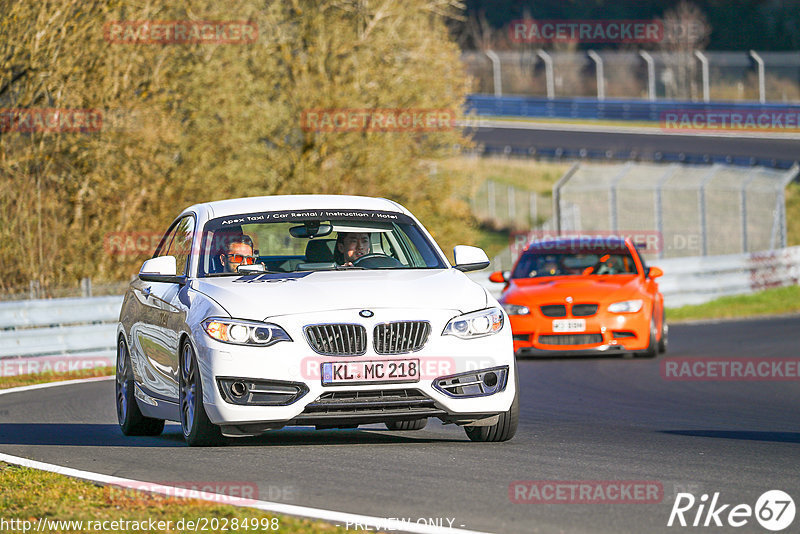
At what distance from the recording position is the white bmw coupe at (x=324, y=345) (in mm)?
8672

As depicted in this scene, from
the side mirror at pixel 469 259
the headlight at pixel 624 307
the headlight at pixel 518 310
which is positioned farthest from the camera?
the headlight at pixel 518 310

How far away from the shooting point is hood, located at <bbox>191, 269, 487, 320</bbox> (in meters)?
8.78

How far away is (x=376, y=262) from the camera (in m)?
9.95

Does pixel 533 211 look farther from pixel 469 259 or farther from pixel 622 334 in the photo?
pixel 469 259

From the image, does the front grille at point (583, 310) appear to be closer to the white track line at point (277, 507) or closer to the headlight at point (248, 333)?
the headlight at point (248, 333)

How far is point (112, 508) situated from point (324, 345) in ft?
6.84

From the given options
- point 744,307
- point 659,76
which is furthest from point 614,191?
point 659,76

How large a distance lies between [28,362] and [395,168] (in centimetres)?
1473

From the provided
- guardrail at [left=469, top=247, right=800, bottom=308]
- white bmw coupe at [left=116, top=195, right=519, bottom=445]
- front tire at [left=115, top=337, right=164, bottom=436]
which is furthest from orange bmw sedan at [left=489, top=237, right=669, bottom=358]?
white bmw coupe at [left=116, top=195, right=519, bottom=445]

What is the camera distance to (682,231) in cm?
3509

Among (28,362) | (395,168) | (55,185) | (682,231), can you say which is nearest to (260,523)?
(28,362)

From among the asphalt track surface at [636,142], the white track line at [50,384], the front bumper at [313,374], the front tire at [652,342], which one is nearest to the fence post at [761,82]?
the asphalt track surface at [636,142]

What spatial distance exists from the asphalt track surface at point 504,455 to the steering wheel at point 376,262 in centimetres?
119

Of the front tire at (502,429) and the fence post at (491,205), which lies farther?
the fence post at (491,205)
